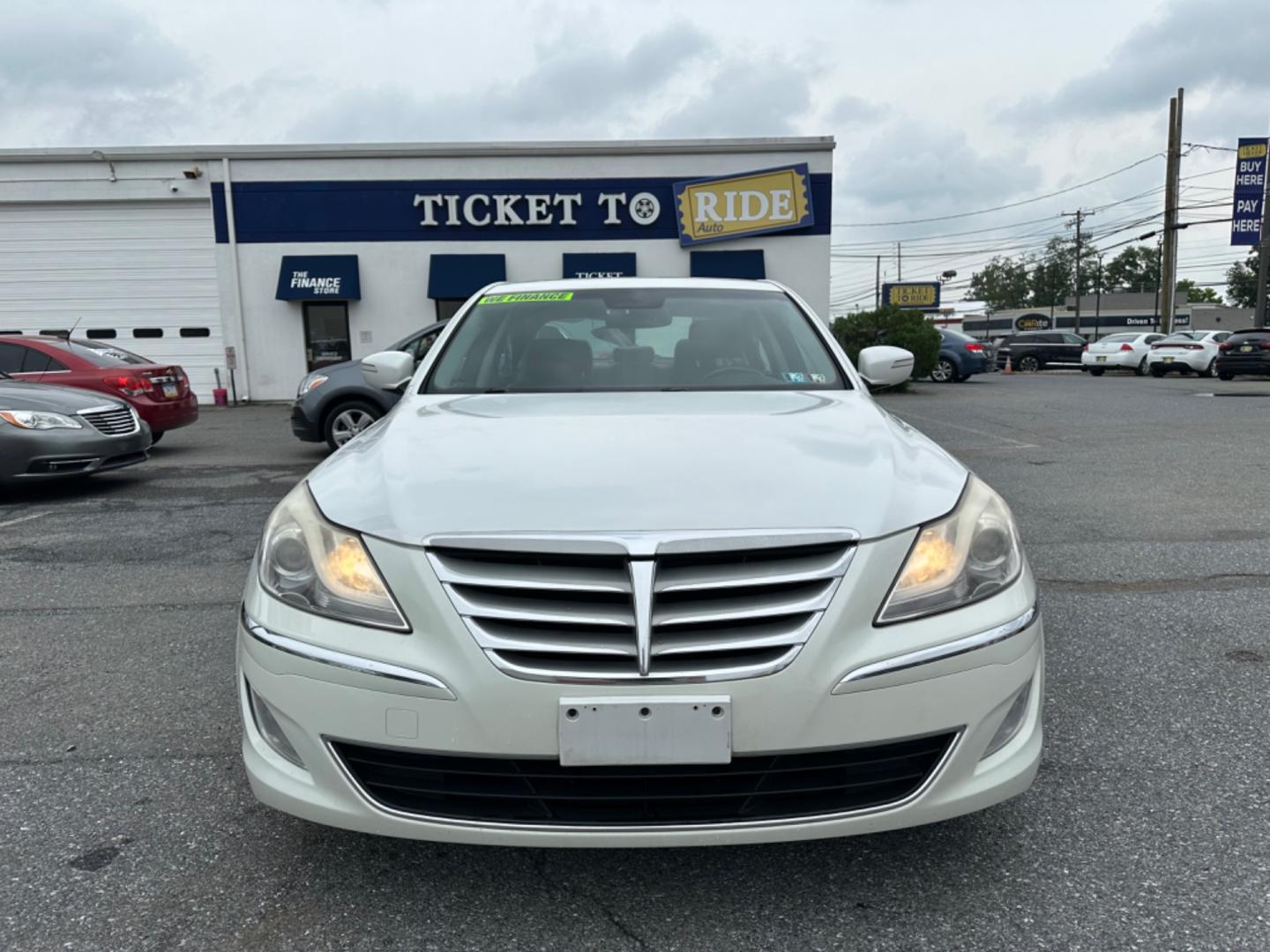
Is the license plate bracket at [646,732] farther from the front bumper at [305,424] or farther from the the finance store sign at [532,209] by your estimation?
the the finance store sign at [532,209]

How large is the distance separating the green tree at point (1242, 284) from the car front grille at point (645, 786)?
104087mm

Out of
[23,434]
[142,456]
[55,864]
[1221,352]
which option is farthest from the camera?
[1221,352]

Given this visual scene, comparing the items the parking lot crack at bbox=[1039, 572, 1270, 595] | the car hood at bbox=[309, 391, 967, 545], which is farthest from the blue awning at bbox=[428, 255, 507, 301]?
the car hood at bbox=[309, 391, 967, 545]

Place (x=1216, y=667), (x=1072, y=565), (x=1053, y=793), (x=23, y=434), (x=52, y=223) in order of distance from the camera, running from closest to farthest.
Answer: (x=1053, y=793) → (x=1216, y=667) → (x=1072, y=565) → (x=23, y=434) → (x=52, y=223)

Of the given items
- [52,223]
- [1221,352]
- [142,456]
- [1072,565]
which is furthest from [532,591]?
[1221,352]

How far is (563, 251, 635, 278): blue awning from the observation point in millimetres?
19172

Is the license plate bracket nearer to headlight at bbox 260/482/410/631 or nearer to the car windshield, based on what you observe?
headlight at bbox 260/482/410/631

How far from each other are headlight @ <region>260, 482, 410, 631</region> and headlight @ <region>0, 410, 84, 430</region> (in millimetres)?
6235

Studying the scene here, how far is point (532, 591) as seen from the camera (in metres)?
1.86

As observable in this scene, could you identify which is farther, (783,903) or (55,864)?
(55,864)

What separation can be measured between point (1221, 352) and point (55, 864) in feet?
90.3

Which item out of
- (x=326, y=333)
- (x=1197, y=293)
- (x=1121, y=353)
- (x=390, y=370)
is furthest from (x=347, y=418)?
(x=1197, y=293)

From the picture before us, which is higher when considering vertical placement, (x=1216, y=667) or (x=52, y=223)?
(x=52, y=223)

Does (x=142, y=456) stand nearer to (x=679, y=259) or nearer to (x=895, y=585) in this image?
(x=895, y=585)
